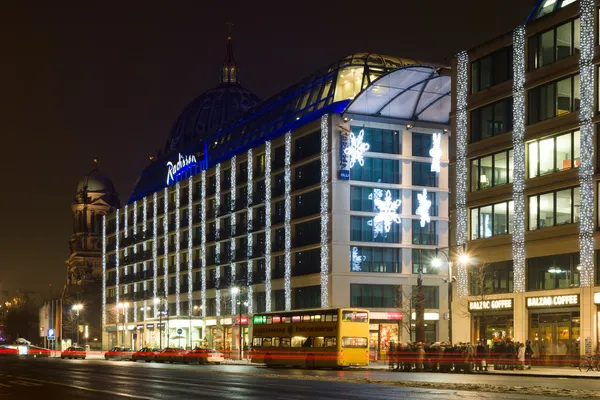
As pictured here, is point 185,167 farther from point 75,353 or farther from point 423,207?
point 423,207

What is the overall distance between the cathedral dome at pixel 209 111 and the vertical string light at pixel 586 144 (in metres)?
96.2

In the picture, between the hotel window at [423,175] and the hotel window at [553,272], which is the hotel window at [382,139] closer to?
the hotel window at [423,175]

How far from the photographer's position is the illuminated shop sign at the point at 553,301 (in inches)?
2141

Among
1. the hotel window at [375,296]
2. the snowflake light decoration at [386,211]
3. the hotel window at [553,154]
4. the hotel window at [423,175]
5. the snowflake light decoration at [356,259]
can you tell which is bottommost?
the hotel window at [375,296]

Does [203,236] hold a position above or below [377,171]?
below

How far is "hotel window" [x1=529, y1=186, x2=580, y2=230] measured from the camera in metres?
55.1

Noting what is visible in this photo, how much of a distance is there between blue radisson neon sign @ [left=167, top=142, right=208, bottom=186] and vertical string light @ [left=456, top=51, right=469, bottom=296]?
5638 centimetres

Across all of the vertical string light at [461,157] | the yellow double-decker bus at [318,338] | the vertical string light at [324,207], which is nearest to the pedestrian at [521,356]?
the yellow double-decker bus at [318,338]

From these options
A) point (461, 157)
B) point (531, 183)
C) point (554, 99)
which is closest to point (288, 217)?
point (461, 157)

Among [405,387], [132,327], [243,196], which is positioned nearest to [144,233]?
[132,327]

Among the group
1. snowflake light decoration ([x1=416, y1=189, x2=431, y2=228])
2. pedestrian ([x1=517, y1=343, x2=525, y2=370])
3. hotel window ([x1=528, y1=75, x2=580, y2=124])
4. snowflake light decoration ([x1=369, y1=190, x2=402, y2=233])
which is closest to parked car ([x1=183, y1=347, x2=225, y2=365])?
snowflake light decoration ([x1=369, y1=190, x2=402, y2=233])

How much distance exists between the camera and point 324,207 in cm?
8656

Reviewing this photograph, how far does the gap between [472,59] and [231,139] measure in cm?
5164

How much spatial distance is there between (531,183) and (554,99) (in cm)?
530
